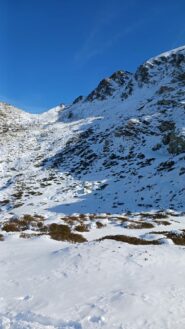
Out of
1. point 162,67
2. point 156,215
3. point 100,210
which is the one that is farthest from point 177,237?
point 162,67

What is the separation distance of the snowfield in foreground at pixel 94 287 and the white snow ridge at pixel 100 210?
4 cm

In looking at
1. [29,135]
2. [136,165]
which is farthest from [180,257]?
[29,135]

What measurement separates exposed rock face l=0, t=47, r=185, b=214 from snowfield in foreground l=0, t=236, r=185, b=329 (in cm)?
2156

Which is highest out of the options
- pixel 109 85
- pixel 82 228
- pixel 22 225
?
pixel 109 85

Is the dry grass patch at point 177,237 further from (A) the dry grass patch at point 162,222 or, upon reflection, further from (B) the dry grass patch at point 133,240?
(A) the dry grass patch at point 162,222

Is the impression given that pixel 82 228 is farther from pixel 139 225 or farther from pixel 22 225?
pixel 22 225

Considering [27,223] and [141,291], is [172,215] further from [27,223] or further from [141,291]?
[141,291]

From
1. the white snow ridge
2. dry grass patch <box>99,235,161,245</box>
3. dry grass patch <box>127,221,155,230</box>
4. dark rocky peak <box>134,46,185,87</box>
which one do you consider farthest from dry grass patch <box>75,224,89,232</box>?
dark rocky peak <box>134,46,185,87</box>

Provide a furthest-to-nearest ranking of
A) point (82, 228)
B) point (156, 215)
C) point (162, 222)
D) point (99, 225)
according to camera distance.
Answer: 1. point (156, 215)
2. point (162, 222)
3. point (99, 225)
4. point (82, 228)

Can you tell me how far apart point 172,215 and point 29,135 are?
204 feet

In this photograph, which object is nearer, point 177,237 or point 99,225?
point 177,237

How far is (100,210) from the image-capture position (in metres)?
40.8

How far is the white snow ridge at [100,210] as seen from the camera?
11922mm

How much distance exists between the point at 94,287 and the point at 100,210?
89.6 feet
